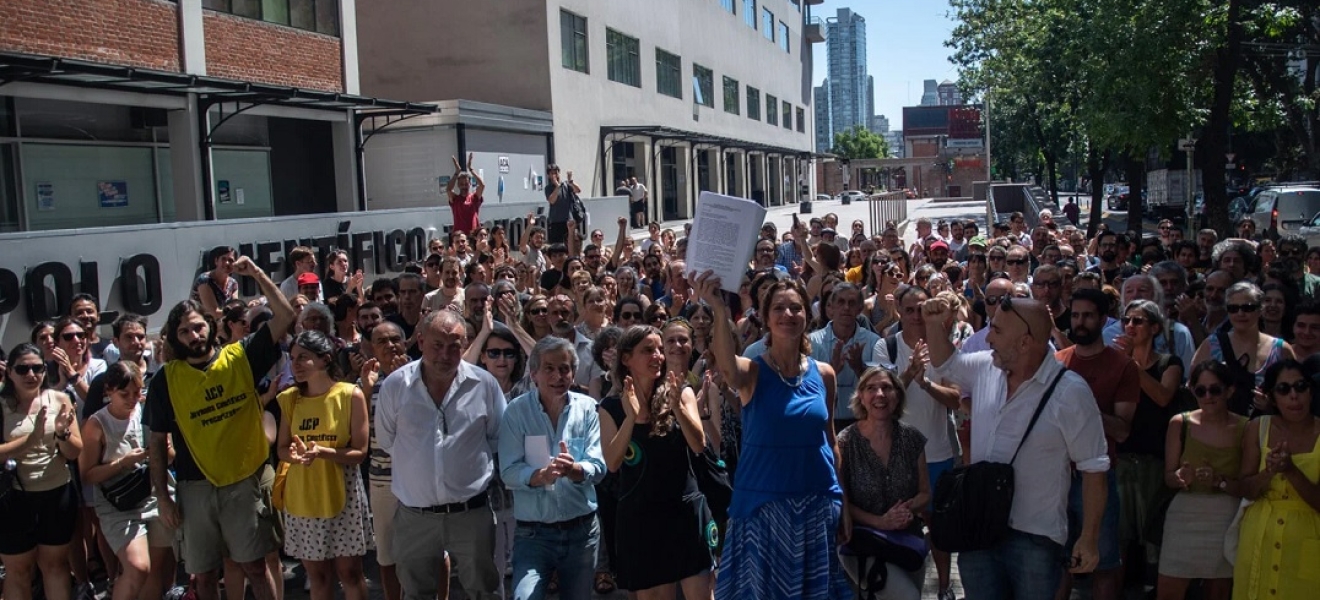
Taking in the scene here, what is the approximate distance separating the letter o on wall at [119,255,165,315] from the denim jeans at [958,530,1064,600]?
977cm

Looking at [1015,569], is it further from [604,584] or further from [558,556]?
[604,584]

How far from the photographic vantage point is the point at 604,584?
6785 millimetres

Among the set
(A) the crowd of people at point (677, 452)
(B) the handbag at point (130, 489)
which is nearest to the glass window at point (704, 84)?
(A) the crowd of people at point (677, 452)

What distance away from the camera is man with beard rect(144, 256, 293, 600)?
5730 millimetres

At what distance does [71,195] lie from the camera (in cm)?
Result: 1744

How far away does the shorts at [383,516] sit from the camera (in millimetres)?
5926

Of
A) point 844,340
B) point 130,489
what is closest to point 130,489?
point 130,489

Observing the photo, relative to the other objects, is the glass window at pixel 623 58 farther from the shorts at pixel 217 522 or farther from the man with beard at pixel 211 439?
the shorts at pixel 217 522

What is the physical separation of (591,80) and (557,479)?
28.9 metres

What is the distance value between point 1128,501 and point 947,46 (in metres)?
38.1

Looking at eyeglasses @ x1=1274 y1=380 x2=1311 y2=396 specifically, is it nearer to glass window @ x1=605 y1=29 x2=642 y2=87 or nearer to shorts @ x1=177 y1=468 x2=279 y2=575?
shorts @ x1=177 y1=468 x2=279 y2=575

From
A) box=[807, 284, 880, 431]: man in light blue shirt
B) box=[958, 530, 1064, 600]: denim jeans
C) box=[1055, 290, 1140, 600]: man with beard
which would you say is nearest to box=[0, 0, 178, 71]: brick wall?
box=[807, 284, 880, 431]: man in light blue shirt

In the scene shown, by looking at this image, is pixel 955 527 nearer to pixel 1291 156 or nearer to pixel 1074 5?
pixel 1074 5

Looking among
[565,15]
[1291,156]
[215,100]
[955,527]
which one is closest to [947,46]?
[1291,156]
